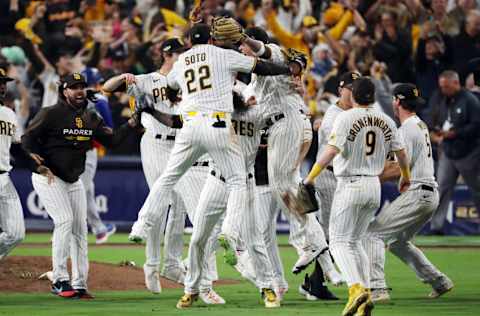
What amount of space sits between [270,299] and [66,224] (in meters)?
2.56

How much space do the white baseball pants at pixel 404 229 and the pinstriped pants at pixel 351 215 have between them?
1272 mm

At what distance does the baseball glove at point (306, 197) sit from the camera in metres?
11.0

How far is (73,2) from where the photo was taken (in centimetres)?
2586

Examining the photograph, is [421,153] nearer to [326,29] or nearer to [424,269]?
[424,269]

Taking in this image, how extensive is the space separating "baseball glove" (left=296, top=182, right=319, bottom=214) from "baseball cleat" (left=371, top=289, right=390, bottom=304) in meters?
1.48

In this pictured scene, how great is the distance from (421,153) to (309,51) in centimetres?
1089

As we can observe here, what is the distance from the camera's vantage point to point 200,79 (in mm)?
11383

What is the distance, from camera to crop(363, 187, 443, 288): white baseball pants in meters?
12.5

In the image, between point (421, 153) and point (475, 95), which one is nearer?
point (421, 153)

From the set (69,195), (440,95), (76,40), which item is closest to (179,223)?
(69,195)

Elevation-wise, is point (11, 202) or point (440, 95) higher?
point (440, 95)

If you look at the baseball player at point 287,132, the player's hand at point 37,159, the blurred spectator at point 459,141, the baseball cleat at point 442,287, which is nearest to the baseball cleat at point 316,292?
the baseball player at point 287,132

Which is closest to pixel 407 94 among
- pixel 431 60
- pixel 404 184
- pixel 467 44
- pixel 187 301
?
pixel 404 184

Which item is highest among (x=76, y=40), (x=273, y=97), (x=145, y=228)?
(x=76, y=40)
